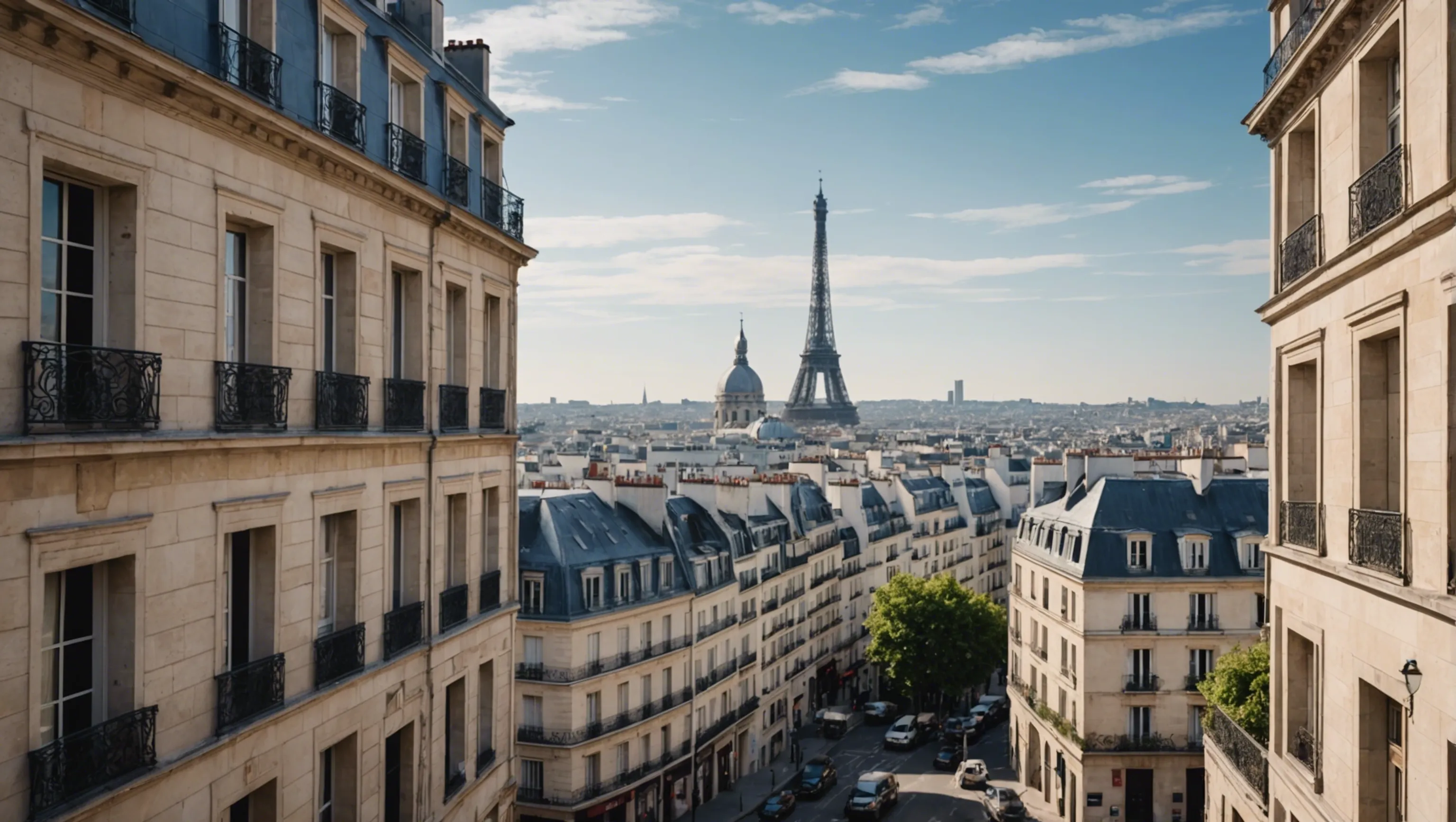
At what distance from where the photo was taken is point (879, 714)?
60656 millimetres

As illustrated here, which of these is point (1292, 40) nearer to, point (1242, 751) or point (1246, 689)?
→ point (1242, 751)

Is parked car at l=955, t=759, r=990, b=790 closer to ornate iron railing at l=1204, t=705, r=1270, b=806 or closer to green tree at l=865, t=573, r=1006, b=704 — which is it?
green tree at l=865, t=573, r=1006, b=704

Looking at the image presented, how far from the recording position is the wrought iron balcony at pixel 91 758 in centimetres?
988

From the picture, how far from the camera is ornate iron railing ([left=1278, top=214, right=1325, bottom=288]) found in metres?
14.7

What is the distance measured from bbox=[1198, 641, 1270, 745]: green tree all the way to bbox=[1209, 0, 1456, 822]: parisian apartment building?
6.23 meters

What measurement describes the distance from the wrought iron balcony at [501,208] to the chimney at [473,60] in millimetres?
1570

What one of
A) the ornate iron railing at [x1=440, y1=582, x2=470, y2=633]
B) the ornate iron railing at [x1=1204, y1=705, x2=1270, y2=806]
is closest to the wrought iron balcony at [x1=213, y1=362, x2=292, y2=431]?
the ornate iron railing at [x1=440, y1=582, x2=470, y2=633]

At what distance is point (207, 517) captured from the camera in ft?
39.5

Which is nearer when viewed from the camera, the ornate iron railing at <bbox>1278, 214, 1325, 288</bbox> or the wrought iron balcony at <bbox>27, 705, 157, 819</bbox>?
the wrought iron balcony at <bbox>27, 705, 157, 819</bbox>

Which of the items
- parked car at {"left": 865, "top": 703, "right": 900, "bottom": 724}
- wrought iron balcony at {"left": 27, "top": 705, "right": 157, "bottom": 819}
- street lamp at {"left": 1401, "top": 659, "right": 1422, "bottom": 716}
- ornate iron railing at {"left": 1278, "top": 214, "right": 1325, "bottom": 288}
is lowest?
parked car at {"left": 865, "top": 703, "right": 900, "bottom": 724}

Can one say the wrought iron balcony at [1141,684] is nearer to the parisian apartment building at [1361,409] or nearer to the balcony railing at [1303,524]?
the parisian apartment building at [1361,409]

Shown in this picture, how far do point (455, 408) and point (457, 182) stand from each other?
11.5 feet

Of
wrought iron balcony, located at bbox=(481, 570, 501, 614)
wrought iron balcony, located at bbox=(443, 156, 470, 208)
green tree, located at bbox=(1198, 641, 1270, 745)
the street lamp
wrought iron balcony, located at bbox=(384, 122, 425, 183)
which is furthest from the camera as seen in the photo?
green tree, located at bbox=(1198, 641, 1270, 745)

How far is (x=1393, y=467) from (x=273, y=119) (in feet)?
40.0
